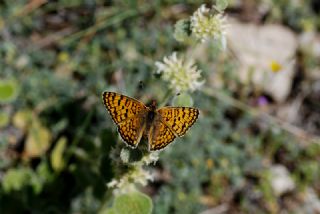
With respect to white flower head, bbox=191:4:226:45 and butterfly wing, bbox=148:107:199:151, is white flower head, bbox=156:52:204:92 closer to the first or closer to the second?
white flower head, bbox=191:4:226:45

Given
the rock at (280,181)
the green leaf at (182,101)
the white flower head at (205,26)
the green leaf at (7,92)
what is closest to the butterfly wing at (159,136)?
the green leaf at (182,101)

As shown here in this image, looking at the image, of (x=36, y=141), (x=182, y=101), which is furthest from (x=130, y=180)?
(x=36, y=141)

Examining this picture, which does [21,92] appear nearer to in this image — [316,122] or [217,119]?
[217,119]

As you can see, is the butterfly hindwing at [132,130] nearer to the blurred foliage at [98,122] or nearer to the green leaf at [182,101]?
the green leaf at [182,101]

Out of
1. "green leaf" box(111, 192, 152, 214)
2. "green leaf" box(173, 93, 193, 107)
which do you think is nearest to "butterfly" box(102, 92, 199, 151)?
"green leaf" box(173, 93, 193, 107)

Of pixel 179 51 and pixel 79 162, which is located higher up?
pixel 179 51

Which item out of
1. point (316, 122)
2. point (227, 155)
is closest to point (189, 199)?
point (227, 155)

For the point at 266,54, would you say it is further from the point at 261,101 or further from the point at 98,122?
the point at 98,122
